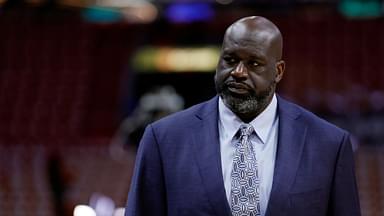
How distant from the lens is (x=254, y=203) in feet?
9.04

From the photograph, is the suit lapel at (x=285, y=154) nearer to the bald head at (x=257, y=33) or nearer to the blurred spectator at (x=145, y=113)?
the bald head at (x=257, y=33)

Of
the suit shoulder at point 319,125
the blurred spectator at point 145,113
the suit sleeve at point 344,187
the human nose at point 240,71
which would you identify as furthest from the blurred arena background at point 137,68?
the human nose at point 240,71

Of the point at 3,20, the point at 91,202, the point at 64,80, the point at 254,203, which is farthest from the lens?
the point at 3,20

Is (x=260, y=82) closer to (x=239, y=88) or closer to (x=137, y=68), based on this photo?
(x=239, y=88)

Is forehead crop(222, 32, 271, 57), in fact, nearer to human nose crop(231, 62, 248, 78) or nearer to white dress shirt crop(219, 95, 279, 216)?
human nose crop(231, 62, 248, 78)

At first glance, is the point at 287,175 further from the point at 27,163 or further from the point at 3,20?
the point at 3,20

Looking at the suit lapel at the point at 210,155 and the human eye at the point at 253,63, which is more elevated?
the human eye at the point at 253,63

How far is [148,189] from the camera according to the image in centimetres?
286

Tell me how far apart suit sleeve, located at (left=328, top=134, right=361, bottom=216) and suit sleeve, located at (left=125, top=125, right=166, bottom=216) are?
53 centimetres

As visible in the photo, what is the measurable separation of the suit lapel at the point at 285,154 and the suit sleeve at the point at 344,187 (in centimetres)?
13

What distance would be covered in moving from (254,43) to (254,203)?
482 millimetres

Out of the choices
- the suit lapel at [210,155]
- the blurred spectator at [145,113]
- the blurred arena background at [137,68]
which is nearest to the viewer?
the suit lapel at [210,155]

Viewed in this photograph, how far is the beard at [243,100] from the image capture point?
2.78 meters

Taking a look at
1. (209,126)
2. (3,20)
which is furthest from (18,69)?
(209,126)
